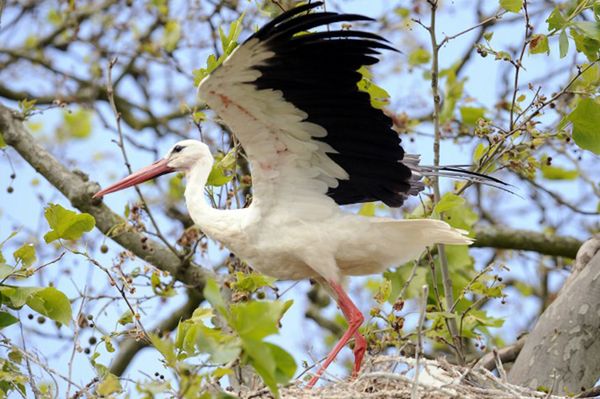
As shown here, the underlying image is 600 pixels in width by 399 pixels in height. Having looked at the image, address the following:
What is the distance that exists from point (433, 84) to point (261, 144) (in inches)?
41.4

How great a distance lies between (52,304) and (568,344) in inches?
120

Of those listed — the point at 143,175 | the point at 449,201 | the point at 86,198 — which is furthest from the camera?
the point at 86,198

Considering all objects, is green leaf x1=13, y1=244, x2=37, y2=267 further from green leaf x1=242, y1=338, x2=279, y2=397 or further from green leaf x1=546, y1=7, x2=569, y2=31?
green leaf x1=546, y1=7, x2=569, y2=31

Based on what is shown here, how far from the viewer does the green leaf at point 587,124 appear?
21.2ft

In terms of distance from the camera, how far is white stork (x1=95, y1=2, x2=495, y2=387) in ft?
19.7

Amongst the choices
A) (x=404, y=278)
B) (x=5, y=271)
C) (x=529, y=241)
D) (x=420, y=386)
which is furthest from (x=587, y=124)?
(x=5, y=271)

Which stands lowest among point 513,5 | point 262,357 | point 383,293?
point 262,357

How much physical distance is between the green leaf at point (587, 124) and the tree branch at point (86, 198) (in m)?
2.94

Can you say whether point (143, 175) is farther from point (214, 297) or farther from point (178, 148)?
point (214, 297)

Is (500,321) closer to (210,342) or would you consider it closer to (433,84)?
(433,84)

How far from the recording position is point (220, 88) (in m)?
6.09

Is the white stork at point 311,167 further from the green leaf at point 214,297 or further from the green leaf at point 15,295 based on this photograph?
the green leaf at point 214,297

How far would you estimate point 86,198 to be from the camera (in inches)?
331

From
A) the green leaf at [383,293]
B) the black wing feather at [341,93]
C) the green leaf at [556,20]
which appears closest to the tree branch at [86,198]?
the black wing feather at [341,93]
